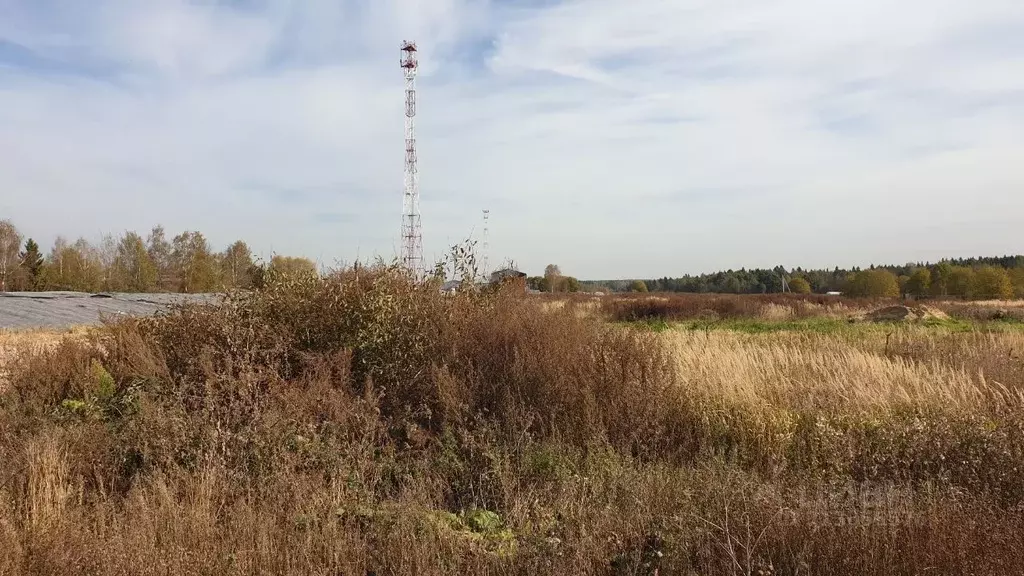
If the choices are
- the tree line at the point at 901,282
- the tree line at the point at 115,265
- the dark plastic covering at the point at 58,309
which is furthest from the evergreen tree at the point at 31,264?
the tree line at the point at 901,282

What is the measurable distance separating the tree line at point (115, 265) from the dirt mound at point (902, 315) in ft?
133

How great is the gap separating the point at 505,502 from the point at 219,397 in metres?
3.32

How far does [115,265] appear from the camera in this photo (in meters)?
55.5

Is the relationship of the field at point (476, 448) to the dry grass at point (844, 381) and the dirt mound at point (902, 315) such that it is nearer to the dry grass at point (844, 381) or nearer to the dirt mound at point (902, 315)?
the dry grass at point (844, 381)

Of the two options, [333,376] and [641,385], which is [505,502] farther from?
[333,376]

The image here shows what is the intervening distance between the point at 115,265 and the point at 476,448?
60267 millimetres

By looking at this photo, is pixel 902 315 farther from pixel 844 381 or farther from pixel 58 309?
pixel 58 309

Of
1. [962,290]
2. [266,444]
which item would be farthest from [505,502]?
[962,290]

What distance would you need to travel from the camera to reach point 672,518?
437cm

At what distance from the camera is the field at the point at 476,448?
3.97 m

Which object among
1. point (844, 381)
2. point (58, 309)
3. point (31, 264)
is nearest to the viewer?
point (844, 381)

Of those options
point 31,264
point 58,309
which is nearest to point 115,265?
point 31,264

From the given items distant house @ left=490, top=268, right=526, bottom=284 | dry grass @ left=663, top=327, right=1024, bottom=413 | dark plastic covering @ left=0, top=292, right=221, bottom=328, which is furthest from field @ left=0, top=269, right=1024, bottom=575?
dark plastic covering @ left=0, top=292, right=221, bottom=328

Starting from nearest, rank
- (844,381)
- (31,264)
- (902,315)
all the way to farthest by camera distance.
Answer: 1. (844,381)
2. (902,315)
3. (31,264)
